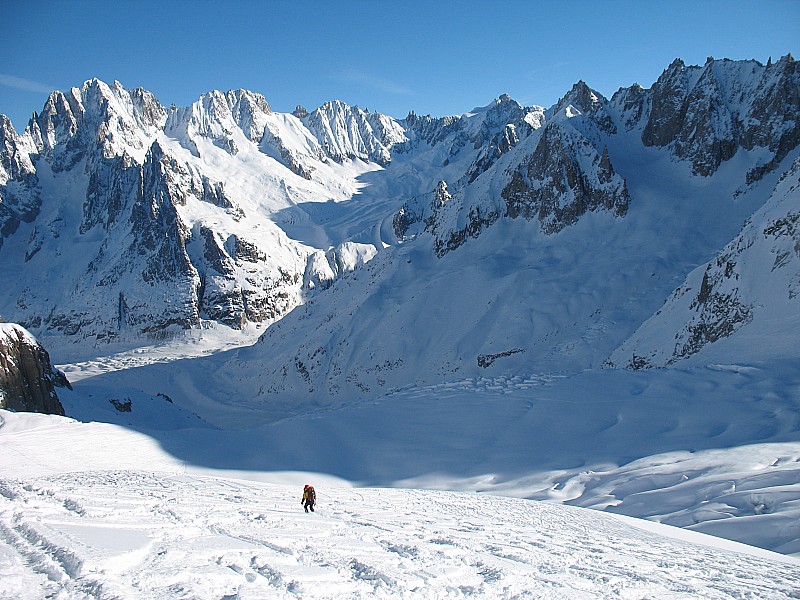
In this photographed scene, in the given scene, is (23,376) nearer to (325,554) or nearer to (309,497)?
(309,497)

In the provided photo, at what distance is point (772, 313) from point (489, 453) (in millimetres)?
17325

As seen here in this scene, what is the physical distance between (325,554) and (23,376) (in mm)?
27532

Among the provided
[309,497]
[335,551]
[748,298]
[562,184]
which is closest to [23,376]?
[309,497]

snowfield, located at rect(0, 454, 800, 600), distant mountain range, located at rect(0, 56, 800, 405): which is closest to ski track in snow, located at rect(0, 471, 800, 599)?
snowfield, located at rect(0, 454, 800, 600)

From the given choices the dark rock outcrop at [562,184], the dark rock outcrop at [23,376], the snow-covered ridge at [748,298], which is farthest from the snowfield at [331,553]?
the dark rock outcrop at [562,184]

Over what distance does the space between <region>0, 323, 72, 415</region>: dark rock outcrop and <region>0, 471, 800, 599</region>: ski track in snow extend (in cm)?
1879

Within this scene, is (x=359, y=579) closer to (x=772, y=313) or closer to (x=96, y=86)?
(x=772, y=313)

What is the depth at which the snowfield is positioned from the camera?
538 cm

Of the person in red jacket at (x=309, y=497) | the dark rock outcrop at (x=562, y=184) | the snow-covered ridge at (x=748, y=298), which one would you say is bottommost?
the person in red jacket at (x=309, y=497)

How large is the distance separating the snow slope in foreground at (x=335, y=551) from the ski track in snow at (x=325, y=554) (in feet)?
0.09

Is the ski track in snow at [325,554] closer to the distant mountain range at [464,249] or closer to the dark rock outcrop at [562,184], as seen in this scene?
the distant mountain range at [464,249]

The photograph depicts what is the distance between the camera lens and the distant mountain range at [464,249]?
41.9 meters

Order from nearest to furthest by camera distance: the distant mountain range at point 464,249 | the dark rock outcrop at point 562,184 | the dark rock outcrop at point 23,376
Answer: the dark rock outcrop at point 23,376 < the distant mountain range at point 464,249 < the dark rock outcrop at point 562,184

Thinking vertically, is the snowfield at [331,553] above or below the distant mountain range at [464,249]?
below
